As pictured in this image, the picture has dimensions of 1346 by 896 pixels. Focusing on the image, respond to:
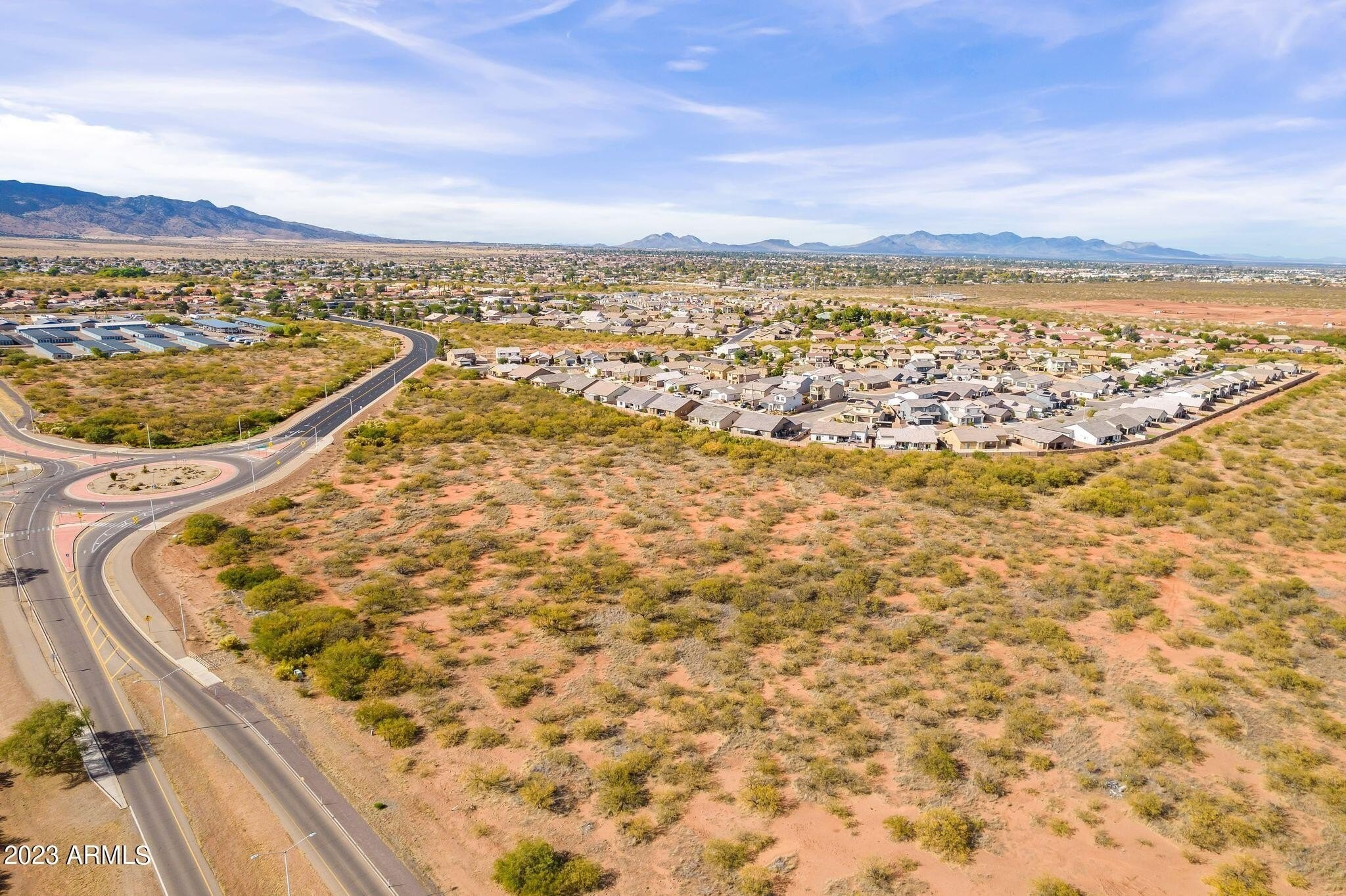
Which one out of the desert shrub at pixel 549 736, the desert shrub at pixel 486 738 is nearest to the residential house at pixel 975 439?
the desert shrub at pixel 549 736

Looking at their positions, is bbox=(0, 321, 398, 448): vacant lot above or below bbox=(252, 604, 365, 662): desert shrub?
above

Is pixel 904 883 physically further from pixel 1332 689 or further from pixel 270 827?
pixel 1332 689

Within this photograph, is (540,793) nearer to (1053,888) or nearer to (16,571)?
(1053,888)

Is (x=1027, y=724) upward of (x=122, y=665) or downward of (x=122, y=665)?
upward

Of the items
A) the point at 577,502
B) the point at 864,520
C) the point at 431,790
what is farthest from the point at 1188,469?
the point at 431,790

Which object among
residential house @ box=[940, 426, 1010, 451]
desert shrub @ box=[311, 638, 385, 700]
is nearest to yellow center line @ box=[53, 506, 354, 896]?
desert shrub @ box=[311, 638, 385, 700]

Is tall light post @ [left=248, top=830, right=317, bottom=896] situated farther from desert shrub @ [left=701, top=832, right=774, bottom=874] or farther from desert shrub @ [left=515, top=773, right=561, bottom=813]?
desert shrub @ [left=701, top=832, right=774, bottom=874]

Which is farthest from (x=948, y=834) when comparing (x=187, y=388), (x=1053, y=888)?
(x=187, y=388)
